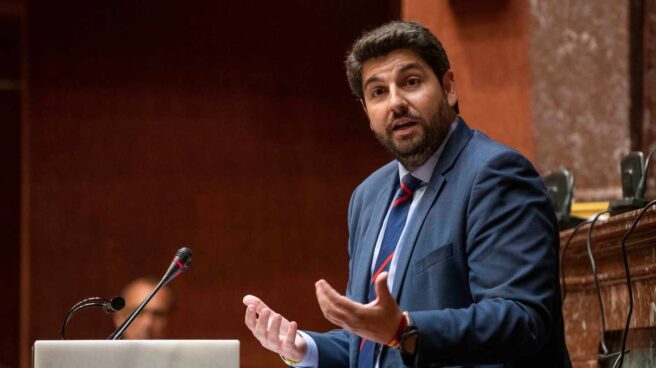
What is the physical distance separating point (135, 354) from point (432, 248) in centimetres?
68

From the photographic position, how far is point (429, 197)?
2.37m

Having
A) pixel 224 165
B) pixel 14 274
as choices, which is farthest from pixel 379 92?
pixel 14 274

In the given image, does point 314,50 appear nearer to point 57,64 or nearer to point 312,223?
point 312,223

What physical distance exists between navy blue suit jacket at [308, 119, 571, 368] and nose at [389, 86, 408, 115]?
0.47 feet

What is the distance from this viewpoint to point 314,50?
806 centimetres

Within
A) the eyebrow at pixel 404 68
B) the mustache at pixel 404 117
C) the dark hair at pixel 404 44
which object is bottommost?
the mustache at pixel 404 117

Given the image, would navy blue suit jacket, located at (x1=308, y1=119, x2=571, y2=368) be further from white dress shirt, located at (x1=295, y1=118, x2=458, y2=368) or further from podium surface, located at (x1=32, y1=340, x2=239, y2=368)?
podium surface, located at (x1=32, y1=340, x2=239, y2=368)

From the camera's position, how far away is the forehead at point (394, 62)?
246 cm

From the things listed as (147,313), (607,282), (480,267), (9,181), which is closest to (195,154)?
(9,181)

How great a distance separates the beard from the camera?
244 cm

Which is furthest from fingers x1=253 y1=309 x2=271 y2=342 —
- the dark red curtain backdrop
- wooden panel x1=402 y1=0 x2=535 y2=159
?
the dark red curtain backdrop

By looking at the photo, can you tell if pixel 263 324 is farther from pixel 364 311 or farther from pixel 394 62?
pixel 394 62

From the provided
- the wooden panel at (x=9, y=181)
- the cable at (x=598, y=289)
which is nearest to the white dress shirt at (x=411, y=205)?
the cable at (x=598, y=289)

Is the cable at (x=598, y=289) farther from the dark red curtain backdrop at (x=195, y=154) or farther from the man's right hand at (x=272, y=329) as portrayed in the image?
the dark red curtain backdrop at (x=195, y=154)
